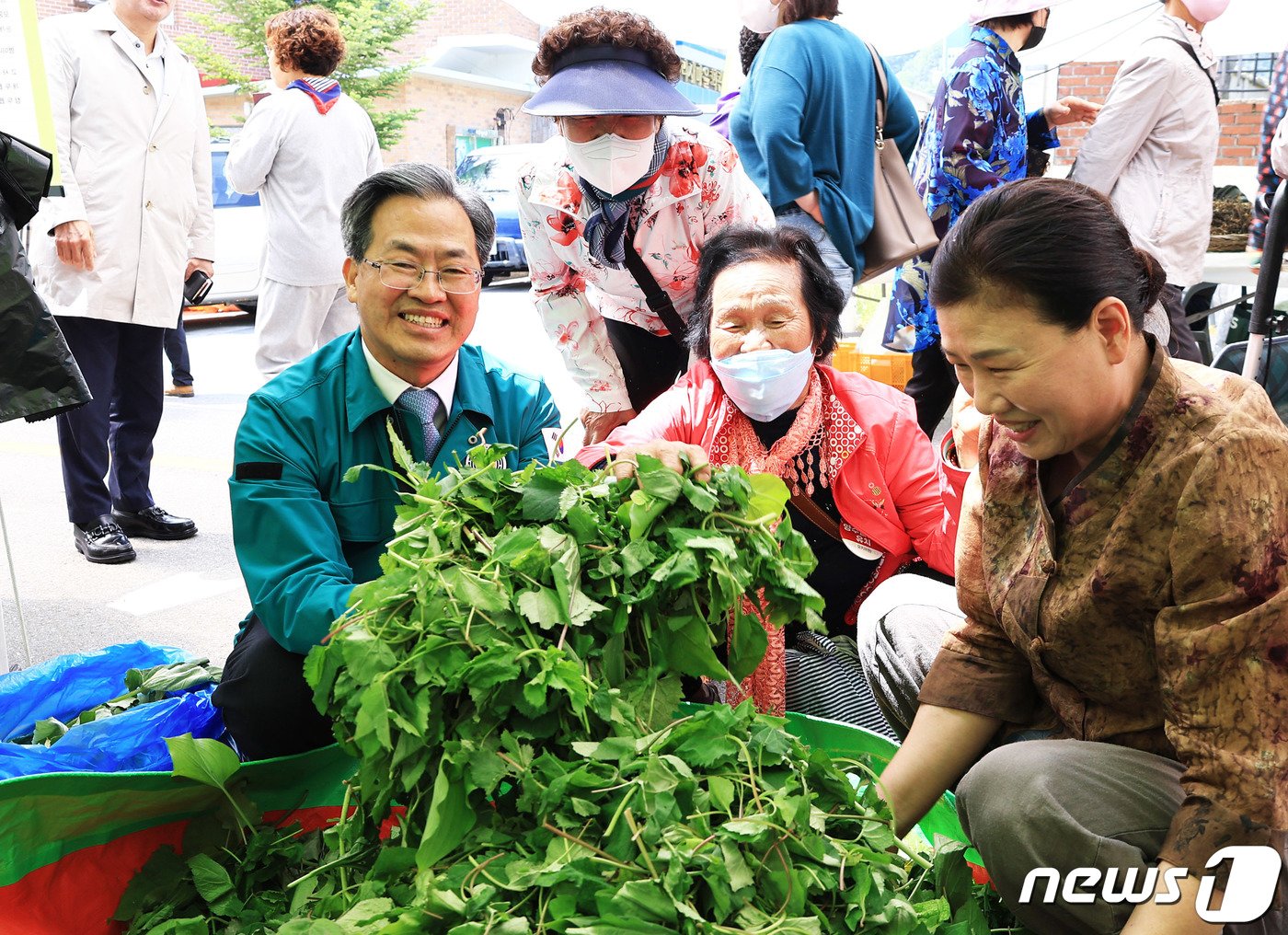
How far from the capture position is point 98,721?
94.1 inches

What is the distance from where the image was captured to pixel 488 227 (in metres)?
2.39

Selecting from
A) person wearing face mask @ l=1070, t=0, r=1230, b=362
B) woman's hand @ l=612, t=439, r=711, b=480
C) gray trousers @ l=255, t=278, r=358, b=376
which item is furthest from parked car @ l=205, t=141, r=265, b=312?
woman's hand @ l=612, t=439, r=711, b=480

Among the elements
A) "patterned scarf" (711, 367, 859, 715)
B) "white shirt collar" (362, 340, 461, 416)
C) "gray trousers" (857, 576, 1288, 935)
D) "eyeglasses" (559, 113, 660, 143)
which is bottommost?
"gray trousers" (857, 576, 1288, 935)

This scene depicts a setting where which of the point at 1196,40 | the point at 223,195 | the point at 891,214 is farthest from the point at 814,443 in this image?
the point at 223,195

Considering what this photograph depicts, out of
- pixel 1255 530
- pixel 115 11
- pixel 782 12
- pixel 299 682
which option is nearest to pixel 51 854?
pixel 299 682

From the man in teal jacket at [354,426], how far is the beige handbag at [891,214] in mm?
1769

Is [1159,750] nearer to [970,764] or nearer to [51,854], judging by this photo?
[970,764]

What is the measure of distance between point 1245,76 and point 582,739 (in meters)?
13.0

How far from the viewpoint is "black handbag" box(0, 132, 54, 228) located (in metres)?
2.77

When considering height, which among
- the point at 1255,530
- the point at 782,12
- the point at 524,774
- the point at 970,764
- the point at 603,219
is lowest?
the point at 970,764

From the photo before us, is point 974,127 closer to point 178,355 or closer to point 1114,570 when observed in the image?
point 1114,570

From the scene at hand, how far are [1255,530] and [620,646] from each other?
0.84 m

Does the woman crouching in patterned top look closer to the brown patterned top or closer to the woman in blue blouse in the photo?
the brown patterned top

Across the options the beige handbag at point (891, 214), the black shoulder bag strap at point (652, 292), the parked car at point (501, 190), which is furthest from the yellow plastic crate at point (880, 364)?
the parked car at point (501, 190)
